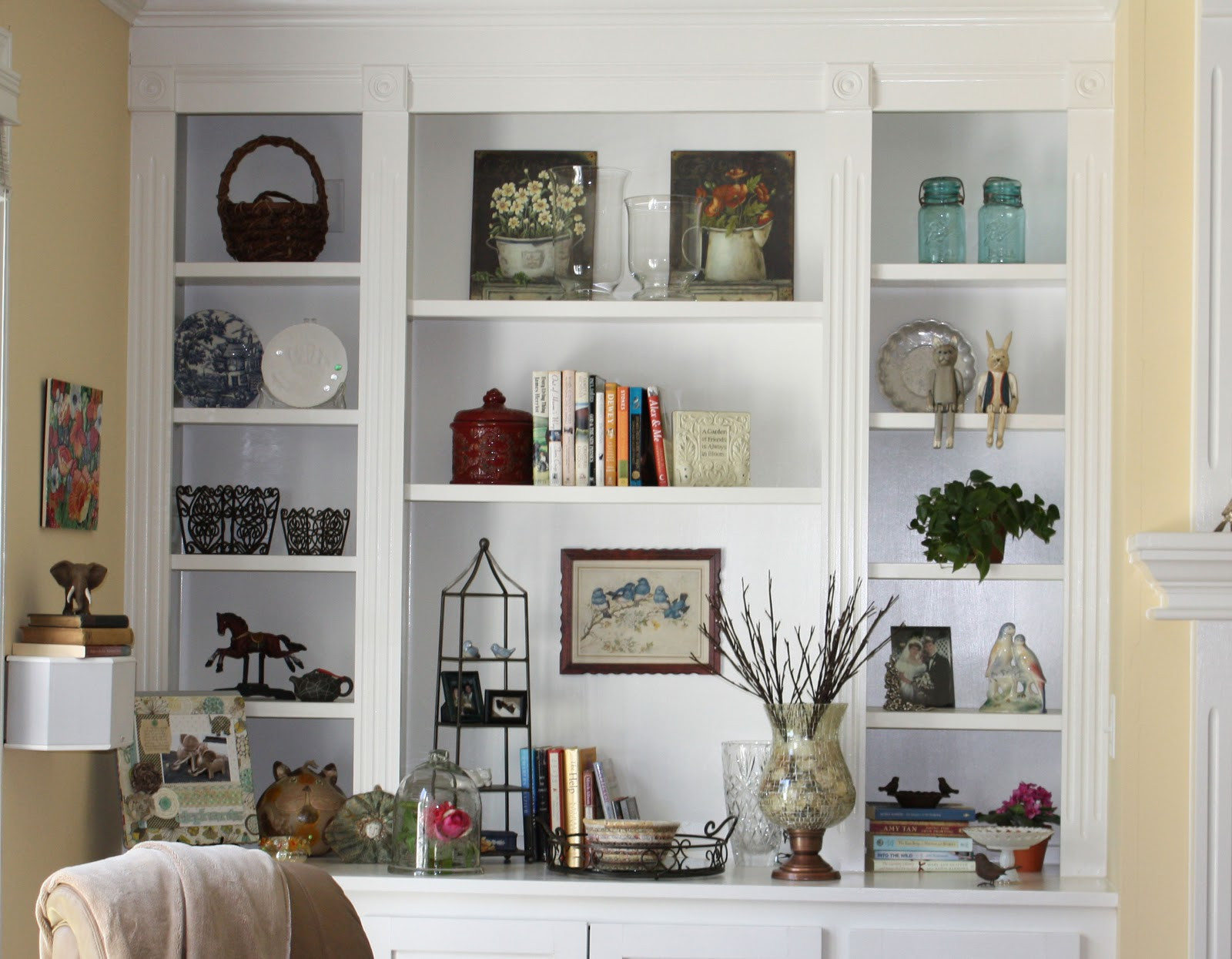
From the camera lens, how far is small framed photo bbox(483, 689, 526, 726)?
3438 mm

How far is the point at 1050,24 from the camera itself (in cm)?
328

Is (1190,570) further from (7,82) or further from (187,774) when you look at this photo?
(7,82)

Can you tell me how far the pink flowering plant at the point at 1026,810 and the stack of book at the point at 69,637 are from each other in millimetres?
2005

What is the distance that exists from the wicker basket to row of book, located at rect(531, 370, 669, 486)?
0.69 meters

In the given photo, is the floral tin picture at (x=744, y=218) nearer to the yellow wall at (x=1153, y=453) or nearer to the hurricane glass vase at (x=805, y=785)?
the yellow wall at (x=1153, y=453)

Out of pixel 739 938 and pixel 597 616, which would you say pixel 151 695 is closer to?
pixel 597 616

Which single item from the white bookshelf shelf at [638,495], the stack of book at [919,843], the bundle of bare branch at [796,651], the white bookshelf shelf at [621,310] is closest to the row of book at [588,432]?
the white bookshelf shelf at [638,495]

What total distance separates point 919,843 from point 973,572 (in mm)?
645

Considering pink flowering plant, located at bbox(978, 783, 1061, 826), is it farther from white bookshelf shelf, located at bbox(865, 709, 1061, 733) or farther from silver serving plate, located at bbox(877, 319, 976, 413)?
silver serving plate, located at bbox(877, 319, 976, 413)

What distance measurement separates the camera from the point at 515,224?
3457 mm

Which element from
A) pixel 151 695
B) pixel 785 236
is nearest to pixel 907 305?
pixel 785 236

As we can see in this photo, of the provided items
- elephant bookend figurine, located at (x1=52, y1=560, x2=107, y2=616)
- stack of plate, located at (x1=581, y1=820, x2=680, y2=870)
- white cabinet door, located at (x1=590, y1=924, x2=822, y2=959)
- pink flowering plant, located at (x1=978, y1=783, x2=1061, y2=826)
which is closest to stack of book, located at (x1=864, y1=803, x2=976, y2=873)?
pink flowering plant, located at (x1=978, y1=783, x2=1061, y2=826)

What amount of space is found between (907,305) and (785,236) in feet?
1.19

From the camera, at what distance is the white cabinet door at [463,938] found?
3.06 m
